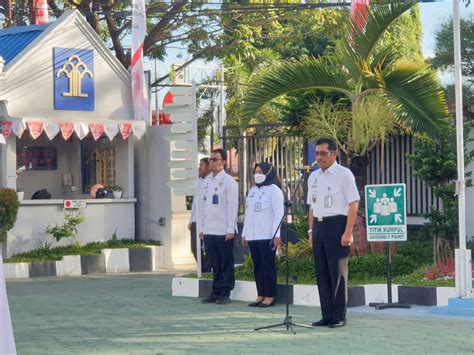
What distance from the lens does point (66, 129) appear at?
18.1 m

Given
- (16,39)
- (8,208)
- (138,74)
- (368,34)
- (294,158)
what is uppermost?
(16,39)

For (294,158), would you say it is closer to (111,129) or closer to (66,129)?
(111,129)

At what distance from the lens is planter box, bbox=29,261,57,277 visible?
17.1 meters

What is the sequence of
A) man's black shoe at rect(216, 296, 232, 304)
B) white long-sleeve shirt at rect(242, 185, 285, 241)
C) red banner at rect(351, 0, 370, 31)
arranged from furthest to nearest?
red banner at rect(351, 0, 370, 31), man's black shoe at rect(216, 296, 232, 304), white long-sleeve shirt at rect(242, 185, 285, 241)

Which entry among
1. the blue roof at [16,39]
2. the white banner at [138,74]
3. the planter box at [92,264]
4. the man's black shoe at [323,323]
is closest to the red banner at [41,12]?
the blue roof at [16,39]

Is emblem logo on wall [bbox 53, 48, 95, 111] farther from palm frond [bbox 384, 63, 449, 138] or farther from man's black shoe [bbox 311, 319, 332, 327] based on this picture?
man's black shoe [bbox 311, 319, 332, 327]

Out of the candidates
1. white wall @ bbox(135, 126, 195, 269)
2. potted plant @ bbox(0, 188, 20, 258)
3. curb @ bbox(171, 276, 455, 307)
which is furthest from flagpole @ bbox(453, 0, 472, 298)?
white wall @ bbox(135, 126, 195, 269)

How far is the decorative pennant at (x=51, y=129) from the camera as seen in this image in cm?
1783

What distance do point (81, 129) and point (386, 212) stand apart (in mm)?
8056

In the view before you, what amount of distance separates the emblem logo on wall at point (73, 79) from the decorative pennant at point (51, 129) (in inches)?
20.2

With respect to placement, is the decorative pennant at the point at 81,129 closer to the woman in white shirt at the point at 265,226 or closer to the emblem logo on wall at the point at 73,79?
the emblem logo on wall at the point at 73,79

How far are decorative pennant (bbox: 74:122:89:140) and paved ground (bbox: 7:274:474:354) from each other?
4862mm

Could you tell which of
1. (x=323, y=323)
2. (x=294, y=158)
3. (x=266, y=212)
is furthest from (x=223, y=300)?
→ (x=294, y=158)

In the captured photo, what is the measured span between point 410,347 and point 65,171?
42.1 ft
